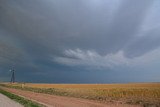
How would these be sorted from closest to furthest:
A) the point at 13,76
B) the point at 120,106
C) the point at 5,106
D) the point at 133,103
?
the point at 5,106 → the point at 120,106 → the point at 133,103 → the point at 13,76

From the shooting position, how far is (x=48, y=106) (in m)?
33.7

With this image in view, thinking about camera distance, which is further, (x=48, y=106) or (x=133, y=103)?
(x=133, y=103)

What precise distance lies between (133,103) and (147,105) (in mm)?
3196

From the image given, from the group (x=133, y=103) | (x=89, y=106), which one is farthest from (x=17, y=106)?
(x=133, y=103)

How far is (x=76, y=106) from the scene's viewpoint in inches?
1334

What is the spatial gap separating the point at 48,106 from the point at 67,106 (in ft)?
7.18

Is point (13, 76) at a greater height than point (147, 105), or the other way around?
point (13, 76)

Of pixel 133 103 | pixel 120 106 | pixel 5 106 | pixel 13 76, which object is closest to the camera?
pixel 5 106

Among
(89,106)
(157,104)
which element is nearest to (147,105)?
(157,104)

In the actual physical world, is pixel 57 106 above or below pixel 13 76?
below

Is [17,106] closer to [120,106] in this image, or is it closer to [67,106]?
[67,106]

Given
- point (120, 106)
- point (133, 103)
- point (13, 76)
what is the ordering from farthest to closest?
point (13, 76), point (133, 103), point (120, 106)

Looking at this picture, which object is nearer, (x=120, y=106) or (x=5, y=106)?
(x=5, y=106)

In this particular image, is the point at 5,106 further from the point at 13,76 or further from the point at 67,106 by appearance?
the point at 13,76
